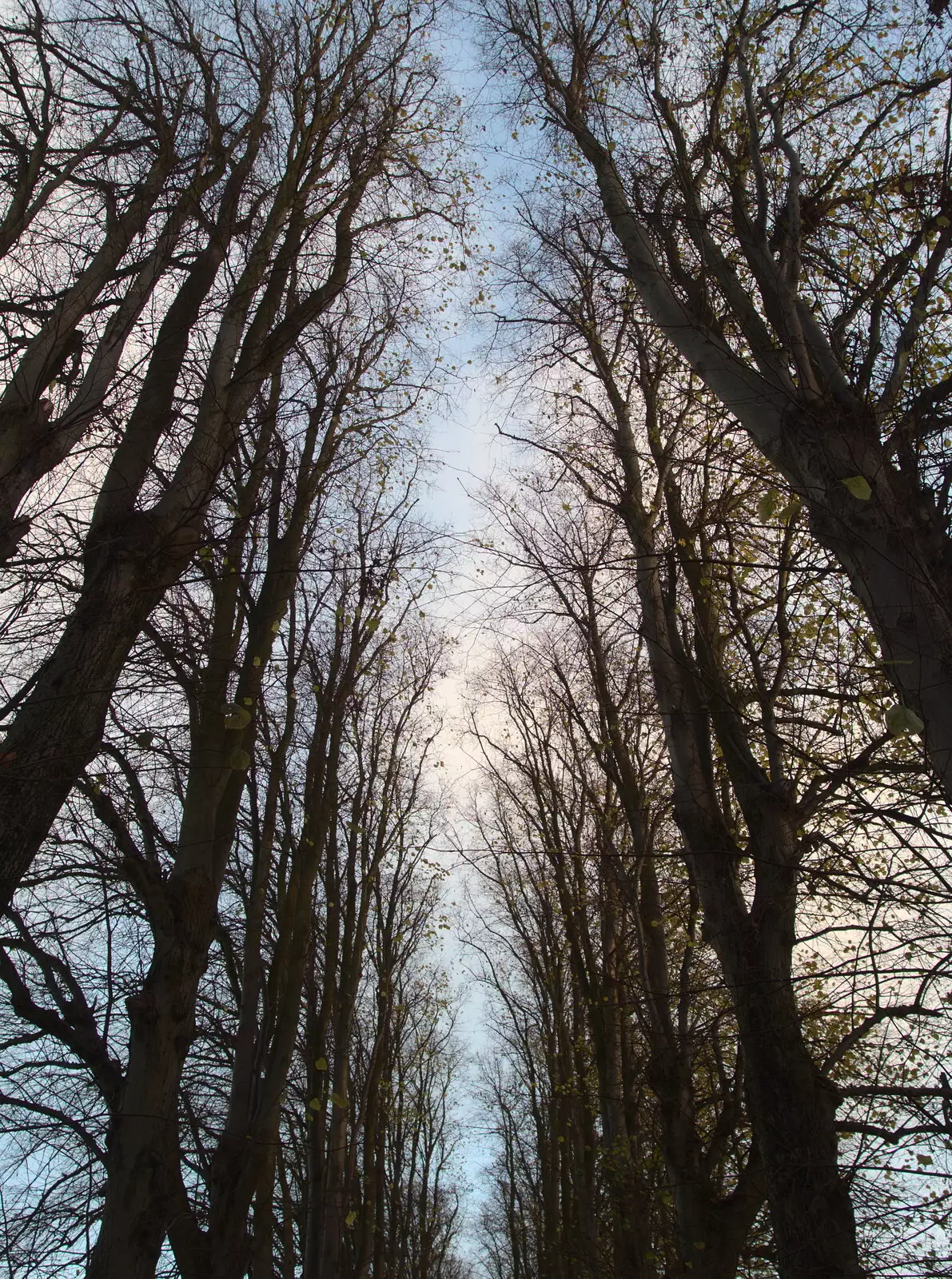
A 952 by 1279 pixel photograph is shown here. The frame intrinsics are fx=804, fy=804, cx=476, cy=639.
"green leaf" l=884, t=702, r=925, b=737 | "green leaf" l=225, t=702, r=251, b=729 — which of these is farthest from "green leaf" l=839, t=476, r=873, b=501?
"green leaf" l=225, t=702, r=251, b=729

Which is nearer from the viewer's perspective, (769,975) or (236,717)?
(236,717)

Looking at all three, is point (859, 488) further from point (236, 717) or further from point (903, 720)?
point (236, 717)

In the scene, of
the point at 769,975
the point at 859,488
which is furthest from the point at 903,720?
the point at 769,975

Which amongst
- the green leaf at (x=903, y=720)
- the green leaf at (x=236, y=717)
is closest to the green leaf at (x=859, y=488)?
the green leaf at (x=903, y=720)

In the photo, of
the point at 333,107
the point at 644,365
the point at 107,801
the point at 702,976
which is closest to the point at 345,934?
the point at 702,976

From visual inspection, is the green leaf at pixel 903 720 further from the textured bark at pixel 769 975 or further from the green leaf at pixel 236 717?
the green leaf at pixel 236 717

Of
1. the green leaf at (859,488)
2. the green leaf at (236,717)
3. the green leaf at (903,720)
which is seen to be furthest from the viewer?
the green leaf at (236,717)

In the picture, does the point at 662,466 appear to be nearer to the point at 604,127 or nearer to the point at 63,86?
the point at 604,127

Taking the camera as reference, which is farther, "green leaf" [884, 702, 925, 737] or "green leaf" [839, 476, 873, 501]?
"green leaf" [839, 476, 873, 501]

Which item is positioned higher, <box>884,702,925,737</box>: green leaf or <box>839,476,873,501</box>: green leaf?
<box>839,476,873,501</box>: green leaf

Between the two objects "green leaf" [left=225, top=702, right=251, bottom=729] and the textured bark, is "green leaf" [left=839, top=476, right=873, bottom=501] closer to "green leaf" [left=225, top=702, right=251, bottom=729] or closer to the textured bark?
the textured bark

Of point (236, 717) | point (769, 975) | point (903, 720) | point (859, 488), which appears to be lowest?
point (903, 720)

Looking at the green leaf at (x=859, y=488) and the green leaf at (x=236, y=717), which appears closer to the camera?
the green leaf at (x=859, y=488)

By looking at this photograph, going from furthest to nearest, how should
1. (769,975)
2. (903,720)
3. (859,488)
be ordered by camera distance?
(769,975) → (859,488) → (903,720)
